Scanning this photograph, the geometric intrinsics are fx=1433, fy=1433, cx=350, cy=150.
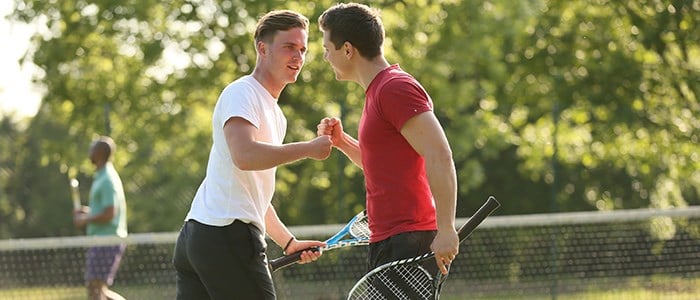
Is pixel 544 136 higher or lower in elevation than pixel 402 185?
lower

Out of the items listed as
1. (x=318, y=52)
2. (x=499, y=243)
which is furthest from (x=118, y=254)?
(x=318, y=52)

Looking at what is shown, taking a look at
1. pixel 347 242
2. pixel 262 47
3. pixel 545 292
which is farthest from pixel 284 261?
pixel 545 292

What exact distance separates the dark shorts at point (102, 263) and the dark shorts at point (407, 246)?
18.5 feet

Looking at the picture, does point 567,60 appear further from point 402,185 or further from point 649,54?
point 402,185

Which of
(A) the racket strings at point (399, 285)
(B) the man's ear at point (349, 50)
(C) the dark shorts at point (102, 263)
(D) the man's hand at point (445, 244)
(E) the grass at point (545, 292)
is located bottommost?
(E) the grass at point (545, 292)

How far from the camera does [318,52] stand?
17812 mm

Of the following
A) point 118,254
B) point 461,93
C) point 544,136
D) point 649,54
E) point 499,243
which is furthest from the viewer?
point 461,93

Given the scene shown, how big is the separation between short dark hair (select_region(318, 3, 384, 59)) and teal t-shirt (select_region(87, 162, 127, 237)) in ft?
18.5

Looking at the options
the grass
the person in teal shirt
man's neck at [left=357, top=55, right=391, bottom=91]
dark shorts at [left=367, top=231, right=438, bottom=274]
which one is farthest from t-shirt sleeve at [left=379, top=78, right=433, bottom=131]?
the grass

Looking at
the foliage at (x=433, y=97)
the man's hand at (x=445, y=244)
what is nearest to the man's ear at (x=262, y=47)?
the man's hand at (x=445, y=244)

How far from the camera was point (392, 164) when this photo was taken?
5312 mm

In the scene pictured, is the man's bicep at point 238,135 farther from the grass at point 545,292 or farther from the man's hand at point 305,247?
the grass at point 545,292

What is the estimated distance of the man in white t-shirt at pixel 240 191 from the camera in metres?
5.52

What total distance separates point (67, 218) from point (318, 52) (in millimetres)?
4030
